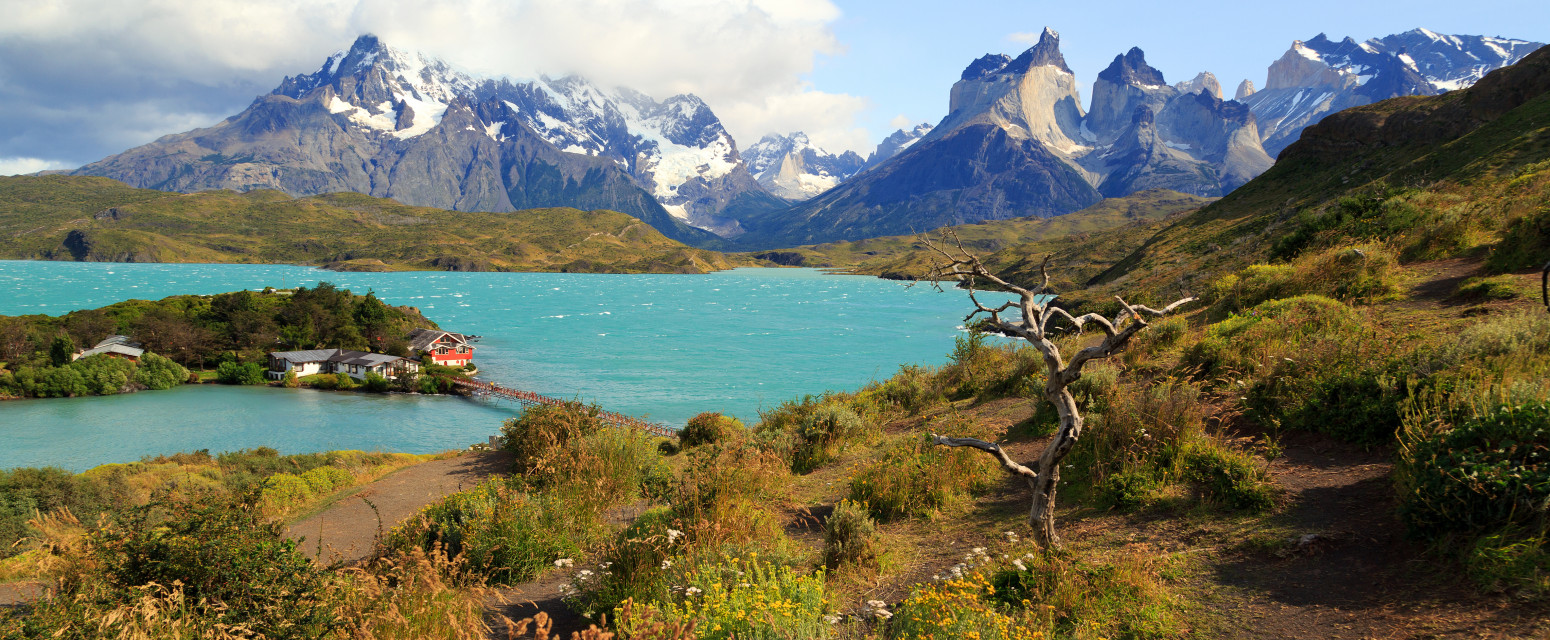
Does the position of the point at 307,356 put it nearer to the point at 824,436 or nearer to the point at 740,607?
the point at 824,436

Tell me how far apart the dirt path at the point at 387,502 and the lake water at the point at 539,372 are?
877 cm

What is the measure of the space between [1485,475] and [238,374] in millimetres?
81472

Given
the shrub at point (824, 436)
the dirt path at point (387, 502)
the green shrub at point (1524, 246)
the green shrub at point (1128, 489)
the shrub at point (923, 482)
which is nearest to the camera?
the green shrub at point (1128, 489)

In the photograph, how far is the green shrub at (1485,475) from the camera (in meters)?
4.65

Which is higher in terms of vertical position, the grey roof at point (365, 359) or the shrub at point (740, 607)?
the shrub at point (740, 607)

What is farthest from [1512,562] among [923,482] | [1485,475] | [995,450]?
[923,482]

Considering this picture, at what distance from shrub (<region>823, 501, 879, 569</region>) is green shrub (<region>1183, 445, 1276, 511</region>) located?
3735mm

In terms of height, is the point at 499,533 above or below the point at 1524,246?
below

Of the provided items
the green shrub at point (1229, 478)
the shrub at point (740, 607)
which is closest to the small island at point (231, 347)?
the shrub at point (740, 607)

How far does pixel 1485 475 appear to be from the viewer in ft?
15.7

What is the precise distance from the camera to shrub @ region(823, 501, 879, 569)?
6.60 metres

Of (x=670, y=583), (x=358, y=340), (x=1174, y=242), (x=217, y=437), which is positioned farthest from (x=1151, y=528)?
(x=358, y=340)

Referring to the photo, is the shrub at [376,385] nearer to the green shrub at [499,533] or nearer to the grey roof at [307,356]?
the grey roof at [307,356]

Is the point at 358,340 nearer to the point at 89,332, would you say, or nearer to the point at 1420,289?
the point at 89,332
